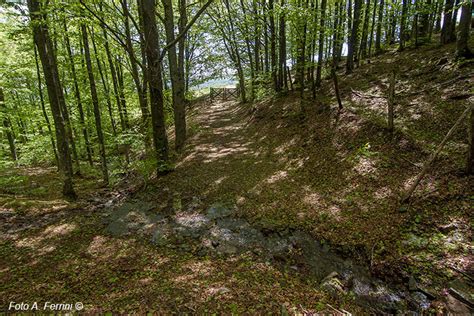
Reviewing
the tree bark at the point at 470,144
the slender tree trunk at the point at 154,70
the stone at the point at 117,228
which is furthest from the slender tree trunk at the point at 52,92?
the tree bark at the point at 470,144

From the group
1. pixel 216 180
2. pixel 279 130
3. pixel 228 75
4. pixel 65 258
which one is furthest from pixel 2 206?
pixel 228 75

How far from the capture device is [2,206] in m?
6.77

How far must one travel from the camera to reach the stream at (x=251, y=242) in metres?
3.49

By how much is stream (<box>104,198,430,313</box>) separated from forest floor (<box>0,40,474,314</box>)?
5.5 inches

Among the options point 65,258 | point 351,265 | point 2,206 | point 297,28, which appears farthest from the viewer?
point 297,28

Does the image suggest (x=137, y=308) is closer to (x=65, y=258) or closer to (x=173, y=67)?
(x=65, y=258)

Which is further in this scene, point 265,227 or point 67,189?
point 67,189

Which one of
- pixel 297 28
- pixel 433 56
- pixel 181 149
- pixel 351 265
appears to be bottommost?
pixel 351 265

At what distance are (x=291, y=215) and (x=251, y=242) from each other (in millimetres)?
1240

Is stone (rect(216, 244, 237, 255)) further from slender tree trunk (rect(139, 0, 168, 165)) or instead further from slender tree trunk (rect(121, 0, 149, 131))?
slender tree trunk (rect(121, 0, 149, 131))

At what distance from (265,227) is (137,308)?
302 centimetres

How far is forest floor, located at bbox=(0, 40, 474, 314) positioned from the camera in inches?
Result: 136

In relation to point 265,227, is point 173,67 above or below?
above

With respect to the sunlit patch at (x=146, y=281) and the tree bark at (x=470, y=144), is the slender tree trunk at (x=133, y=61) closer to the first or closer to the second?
the sunlit patch at (x=146, y=281)
